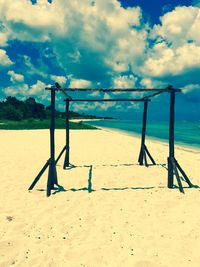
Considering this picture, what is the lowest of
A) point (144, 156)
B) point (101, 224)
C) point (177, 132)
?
point (177, 132)

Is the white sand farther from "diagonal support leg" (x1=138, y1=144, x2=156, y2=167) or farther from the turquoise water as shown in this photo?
the turquoise water

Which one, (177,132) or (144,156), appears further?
(177,132)

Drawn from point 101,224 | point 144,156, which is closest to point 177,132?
point 144,156

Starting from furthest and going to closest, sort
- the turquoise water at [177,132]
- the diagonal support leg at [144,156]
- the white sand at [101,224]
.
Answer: the turquoise water at [177,132] → the diagonal support leg at [144,156] → the white sand at [101,224]

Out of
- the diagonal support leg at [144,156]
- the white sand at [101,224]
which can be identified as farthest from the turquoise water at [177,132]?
the white sand at [101,224]

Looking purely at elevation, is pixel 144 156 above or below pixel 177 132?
above

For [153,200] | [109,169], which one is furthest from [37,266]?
[109,169]

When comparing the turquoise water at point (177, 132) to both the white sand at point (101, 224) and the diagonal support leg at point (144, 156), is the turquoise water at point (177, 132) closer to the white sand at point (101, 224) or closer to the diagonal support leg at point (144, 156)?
the diagonal support leg at point (144, 156)

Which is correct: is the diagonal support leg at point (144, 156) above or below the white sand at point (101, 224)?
above

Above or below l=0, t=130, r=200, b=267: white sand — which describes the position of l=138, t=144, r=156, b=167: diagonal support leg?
above

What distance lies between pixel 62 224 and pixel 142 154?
23.2 feet

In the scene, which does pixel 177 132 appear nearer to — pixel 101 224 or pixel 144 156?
pixel 144 156

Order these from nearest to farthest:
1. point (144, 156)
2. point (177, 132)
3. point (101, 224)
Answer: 1. point (101, 224)
2. point (144, 156)
3. point (177, 132)

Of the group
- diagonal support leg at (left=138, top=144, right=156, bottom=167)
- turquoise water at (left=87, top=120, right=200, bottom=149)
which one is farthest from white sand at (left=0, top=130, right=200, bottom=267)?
turquoise water at (left=87, top=120, right=200, bottom=149)
